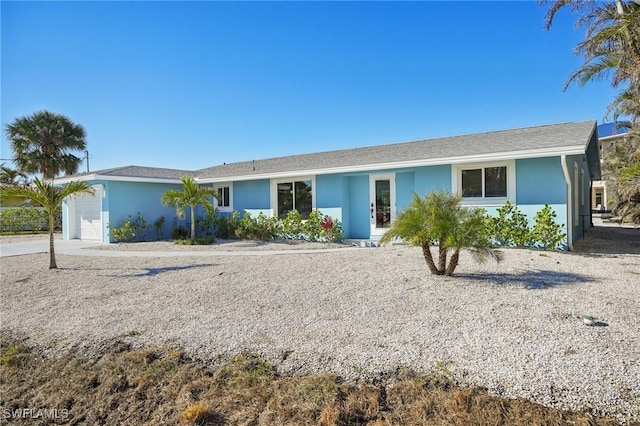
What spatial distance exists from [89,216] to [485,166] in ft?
57.6

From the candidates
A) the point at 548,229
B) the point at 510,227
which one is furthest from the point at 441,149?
the point at 548,229

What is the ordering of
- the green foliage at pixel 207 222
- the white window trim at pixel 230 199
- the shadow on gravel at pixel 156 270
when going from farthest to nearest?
1. the white window trim at pixel 230 199
2. the green foliage at pixel 207 222
3. the shadow on gravel at pixel 156 270

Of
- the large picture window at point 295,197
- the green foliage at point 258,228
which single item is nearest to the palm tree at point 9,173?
the green foliage at point 258,228

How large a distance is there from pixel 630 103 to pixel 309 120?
609 inches

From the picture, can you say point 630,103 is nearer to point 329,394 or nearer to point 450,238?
point 450,238

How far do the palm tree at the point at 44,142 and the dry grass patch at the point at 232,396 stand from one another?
74.8 ft

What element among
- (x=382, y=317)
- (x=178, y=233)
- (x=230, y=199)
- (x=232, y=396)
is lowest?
(x=232, y=396)

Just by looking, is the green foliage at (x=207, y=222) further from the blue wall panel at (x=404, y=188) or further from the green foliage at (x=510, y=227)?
the green foliage at (x=510, y=227)

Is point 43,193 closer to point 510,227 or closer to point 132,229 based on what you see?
point 132,229

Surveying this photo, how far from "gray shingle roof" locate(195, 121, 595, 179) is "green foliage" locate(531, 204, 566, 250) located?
6.47 feet

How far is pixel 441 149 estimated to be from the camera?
13109 millimetres

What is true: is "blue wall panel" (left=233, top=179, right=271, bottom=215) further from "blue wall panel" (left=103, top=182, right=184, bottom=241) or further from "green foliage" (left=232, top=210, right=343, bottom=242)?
"blue wall panel" (left=103, top=182, right=184, bottom=241)

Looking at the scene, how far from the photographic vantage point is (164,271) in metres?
8.80

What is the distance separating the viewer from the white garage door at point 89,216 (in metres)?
16.7
